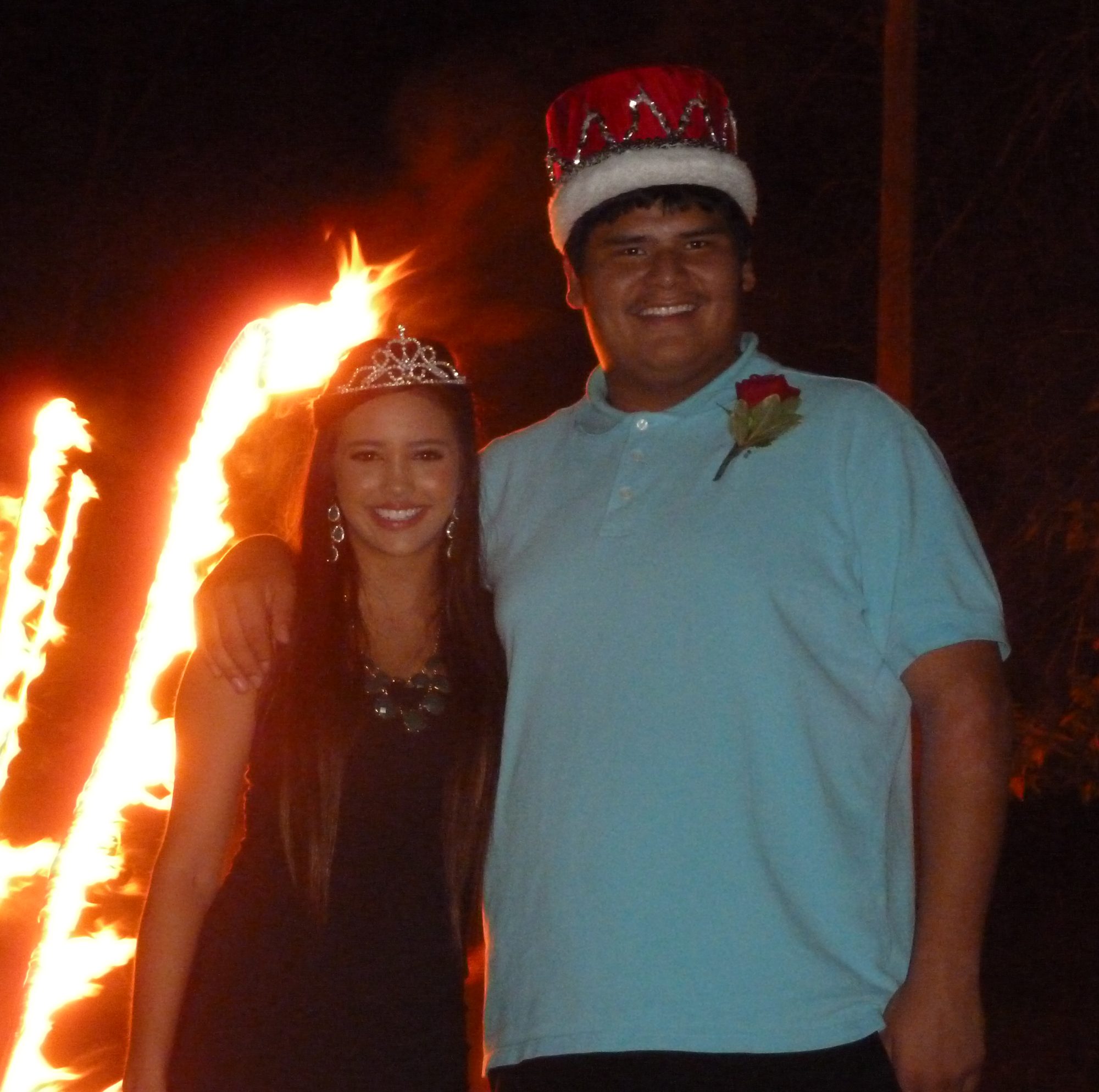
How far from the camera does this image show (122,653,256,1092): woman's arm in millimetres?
3223

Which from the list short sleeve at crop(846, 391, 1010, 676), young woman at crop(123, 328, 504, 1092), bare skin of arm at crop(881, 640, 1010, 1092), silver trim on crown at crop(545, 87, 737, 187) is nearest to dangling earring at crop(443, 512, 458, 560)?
young woman at crop(123, 328, 504, 1092)

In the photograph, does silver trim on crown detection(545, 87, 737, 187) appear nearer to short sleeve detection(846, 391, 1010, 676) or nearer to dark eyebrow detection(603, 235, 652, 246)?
dark eyebrow detection(603, 235, 652, 246)

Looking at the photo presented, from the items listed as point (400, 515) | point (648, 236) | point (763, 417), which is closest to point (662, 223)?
point (648, 236)

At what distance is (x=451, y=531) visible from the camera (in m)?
3.54

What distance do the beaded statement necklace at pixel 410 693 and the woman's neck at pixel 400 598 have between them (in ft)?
0.30

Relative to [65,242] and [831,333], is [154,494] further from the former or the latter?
[65,242]

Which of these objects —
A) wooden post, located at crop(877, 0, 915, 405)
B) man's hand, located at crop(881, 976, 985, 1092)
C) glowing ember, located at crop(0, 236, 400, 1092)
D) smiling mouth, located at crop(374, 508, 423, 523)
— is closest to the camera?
man's hand, located at crop(881, 976, 985, 1092)

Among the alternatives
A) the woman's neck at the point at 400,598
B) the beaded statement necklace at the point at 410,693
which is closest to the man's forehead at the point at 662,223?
the woman's neck at the point at 400,598

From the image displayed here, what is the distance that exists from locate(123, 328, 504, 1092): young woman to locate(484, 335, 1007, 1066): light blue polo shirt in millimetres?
287

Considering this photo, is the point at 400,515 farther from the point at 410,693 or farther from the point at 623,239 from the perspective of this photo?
the point at 623,239

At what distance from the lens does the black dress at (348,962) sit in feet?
10.3

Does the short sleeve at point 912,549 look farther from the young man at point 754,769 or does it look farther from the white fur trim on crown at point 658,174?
the white fur trim on crown at point 658,174

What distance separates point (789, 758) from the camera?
9.06 feet

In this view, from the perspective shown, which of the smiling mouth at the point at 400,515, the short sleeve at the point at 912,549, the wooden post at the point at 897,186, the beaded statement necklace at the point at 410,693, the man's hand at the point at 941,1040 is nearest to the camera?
the man's hand at the point at 941,1040
